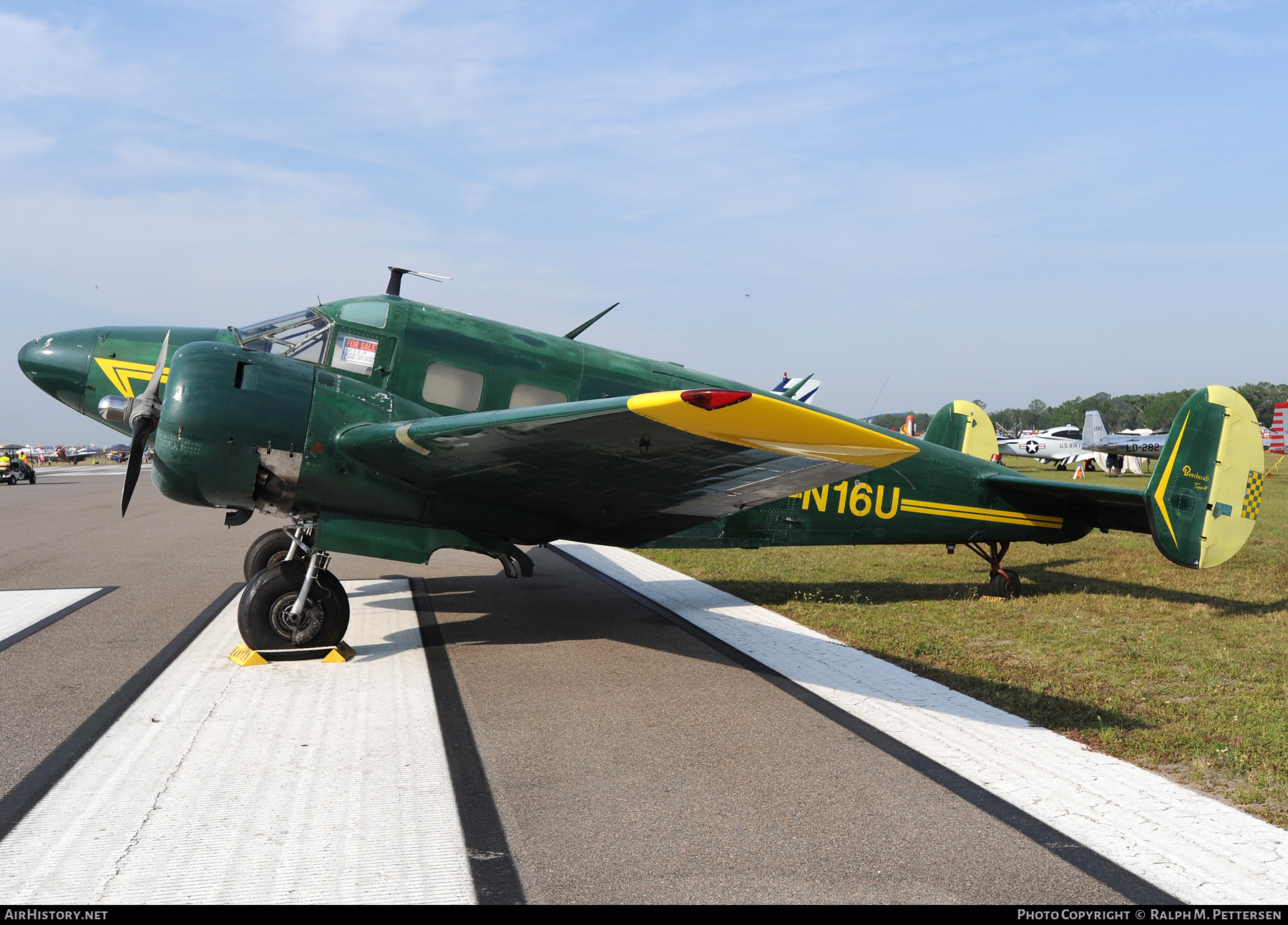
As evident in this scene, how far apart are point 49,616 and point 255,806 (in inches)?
213

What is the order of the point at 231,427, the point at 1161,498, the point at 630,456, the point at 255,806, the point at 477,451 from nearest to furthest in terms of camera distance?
the point at 255,806, the point at 630,456, the point at 477,451, the point at 231,427, the point at 1161,498

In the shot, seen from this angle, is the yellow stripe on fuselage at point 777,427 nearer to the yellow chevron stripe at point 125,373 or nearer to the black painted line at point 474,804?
the black painted line at point 474,804

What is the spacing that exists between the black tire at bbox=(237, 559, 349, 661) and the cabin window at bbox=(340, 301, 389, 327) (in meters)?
2.20

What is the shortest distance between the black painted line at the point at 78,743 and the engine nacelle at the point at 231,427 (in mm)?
1236

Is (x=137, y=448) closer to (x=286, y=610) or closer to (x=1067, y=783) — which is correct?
(x=286, y=610)

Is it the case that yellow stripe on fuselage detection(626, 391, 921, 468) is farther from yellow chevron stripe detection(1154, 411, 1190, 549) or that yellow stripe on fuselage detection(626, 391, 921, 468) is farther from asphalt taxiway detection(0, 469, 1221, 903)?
yellow chevron stripe detection(1154, 411, 1190, 549)

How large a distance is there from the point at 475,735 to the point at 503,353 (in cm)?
388

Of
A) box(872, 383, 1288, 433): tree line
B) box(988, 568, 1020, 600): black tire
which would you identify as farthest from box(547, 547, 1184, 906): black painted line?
box(872, 383, 1288, 433): tree line

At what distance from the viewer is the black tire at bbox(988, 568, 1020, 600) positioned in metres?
9.53

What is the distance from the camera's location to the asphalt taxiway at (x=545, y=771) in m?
3.03

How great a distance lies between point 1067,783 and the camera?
13.5 ft

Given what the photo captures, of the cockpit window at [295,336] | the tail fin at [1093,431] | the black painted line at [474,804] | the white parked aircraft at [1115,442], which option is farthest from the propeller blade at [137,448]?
the tail fin at [1093,431]

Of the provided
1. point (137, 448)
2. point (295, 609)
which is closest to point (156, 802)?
point (295, 609)
